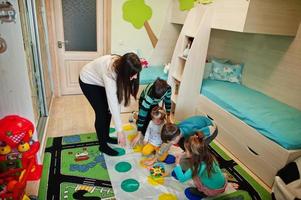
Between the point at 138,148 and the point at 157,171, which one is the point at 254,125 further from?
the point at 138,148

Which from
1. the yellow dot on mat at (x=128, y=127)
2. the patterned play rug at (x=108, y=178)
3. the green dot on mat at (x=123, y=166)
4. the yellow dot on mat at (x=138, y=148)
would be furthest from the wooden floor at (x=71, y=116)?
the green dot on mat at (x=123, y=166)

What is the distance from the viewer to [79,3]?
3250mm

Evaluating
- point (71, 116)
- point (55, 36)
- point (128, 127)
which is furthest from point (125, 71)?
point (55, 36)

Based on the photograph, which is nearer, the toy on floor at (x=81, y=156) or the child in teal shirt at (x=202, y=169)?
the child in teal shirt at (x=202, y=169)

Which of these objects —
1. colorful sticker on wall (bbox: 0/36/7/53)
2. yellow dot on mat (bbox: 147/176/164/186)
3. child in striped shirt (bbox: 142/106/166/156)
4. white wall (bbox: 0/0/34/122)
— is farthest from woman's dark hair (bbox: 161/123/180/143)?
colorful sticker on wall (bbox: 0/36/7/53)

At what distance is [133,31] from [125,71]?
2.21 m

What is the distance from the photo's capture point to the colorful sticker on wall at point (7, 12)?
148 centimetres

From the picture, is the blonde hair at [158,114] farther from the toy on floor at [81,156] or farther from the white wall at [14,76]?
the white wall at [14,76]

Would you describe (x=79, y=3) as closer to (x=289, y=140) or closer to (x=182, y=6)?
(x=182, y=6)

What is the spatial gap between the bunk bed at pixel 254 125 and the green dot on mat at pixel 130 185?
1.16 meters

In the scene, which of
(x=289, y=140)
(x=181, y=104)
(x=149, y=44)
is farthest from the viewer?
(x=149, y=44)

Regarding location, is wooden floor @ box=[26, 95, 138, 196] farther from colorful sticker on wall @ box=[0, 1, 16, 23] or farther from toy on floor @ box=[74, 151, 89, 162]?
colorful sticker on wall @ box=[0, 1, 16, 23]

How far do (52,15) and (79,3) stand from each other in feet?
1.42

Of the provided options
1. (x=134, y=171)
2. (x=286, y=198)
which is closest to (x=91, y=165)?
(x=134, y=171)
